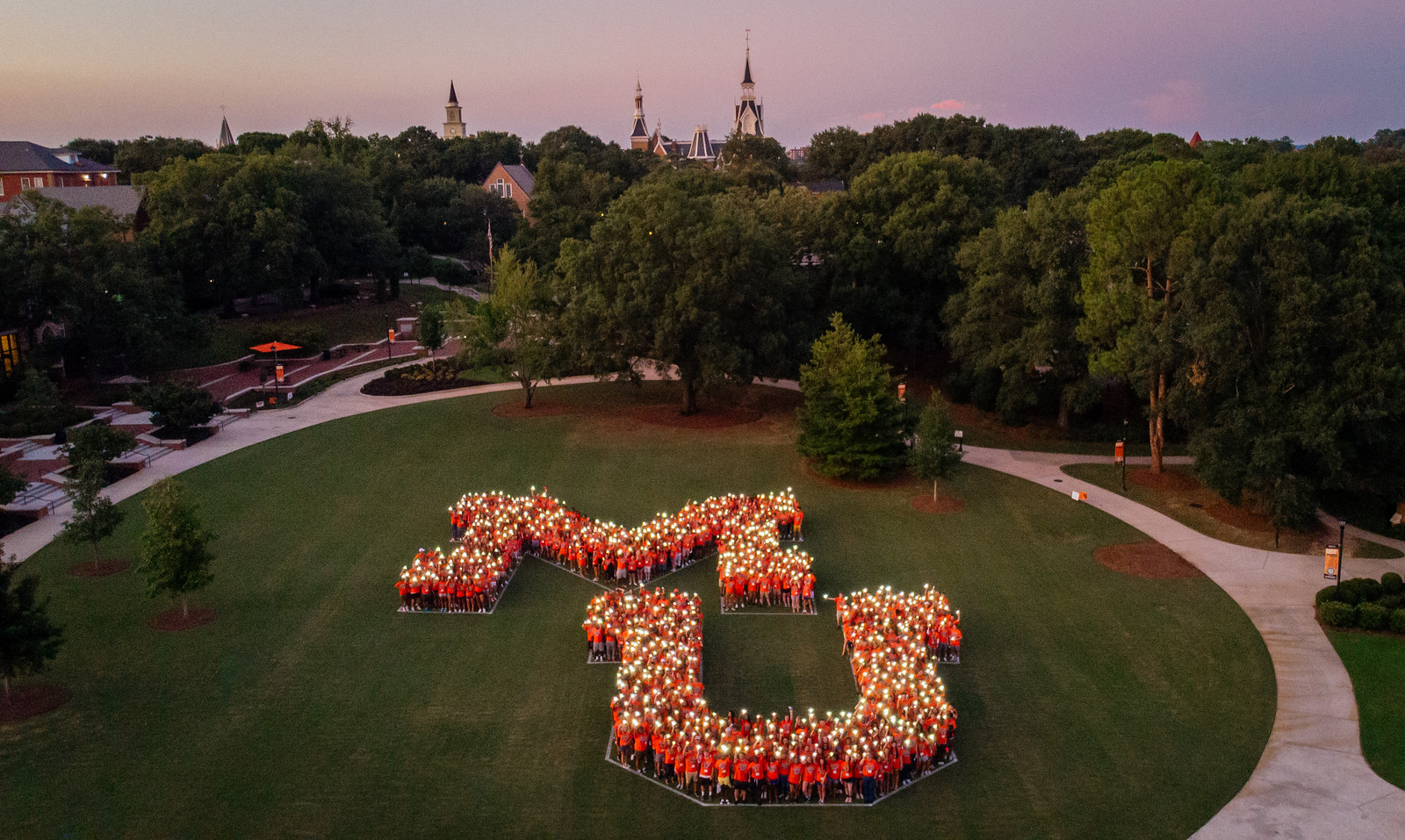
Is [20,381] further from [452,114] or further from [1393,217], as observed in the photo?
[452,114]

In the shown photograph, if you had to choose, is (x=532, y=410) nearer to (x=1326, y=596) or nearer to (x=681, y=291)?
(x=681, y=291)

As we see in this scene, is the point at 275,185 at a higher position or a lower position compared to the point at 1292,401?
higher

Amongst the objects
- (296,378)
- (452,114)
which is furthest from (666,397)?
(452,114)

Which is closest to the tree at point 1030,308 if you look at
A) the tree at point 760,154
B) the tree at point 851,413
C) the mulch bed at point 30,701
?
the tree at point 851,413

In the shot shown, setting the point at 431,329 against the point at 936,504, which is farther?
the point at 431,329

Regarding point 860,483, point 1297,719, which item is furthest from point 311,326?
point 1297,719

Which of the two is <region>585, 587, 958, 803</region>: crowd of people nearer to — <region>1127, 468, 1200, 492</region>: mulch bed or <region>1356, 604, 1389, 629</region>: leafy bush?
<region>1356, 604, 1389, 629</region>: leafy bush
